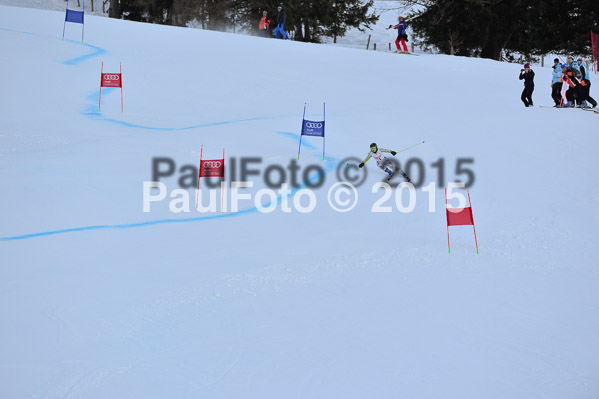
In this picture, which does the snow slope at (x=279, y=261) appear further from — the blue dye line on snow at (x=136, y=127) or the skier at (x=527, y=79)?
the skier at (x=527, y=79)

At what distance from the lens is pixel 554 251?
29.3 feet

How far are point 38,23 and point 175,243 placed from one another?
1825 cm

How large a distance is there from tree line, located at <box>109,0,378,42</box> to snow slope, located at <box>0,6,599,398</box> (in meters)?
19.1

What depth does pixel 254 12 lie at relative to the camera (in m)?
37.6

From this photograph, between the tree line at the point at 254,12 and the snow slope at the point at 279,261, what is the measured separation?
19.1 m

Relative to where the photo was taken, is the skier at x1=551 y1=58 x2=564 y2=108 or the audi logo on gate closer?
the audi logo on gate

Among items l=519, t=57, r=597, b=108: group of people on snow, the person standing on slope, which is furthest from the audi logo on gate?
the person standing on slope

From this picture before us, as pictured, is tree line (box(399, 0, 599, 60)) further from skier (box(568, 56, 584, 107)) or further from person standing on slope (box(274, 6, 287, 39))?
skier (box(568, 56, 584, 107))

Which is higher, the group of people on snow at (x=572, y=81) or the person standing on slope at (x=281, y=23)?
the person standing on slope at (x=281, y=23)

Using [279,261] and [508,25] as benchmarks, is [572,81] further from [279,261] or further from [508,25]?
[508,25]

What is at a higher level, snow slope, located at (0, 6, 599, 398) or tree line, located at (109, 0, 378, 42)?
tree line, located at (109, 0, 378, 42)

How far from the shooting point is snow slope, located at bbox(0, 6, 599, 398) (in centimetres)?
552

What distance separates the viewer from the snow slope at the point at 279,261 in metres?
5.52

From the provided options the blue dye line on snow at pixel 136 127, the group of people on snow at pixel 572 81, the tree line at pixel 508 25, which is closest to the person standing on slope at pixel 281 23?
the blue dye line on snow at pixel 136 127
